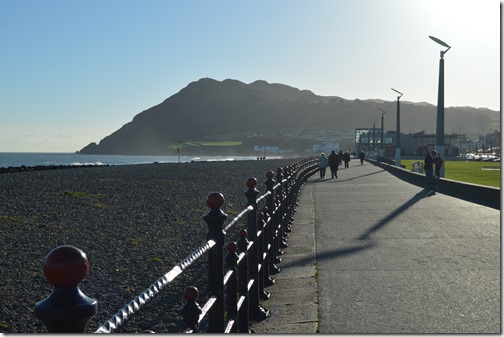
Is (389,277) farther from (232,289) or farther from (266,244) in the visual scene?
(232,289)

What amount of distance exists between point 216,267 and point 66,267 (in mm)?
2526

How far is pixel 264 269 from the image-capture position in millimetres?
8172

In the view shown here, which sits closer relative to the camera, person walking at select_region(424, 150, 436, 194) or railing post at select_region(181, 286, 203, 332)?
railing post at select_region(181, 286, 203, 332)

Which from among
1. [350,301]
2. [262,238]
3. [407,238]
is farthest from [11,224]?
[350,301]

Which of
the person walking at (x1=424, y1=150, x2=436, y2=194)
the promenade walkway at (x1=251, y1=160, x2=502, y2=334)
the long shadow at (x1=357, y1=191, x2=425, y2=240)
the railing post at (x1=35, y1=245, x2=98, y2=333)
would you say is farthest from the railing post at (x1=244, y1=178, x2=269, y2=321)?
the person walking at (x1=424, y1=150, x2=436, y2=194)

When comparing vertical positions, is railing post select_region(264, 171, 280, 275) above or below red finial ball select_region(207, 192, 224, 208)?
below

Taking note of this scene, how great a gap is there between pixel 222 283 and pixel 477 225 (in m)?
10.4

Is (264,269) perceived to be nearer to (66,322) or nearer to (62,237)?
(66,322)

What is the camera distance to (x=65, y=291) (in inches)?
81.1

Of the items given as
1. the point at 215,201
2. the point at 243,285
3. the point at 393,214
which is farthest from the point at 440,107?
the point at 215,201

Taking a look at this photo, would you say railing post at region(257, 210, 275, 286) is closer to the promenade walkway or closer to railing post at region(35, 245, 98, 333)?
the promenade walkway

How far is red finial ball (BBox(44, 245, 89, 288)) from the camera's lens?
6.65ft

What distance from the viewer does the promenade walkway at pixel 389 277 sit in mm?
6211

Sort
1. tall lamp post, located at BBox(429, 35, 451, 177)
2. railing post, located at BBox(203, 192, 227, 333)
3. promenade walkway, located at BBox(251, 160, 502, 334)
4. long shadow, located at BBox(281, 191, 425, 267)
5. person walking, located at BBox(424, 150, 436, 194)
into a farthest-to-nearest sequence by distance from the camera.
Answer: tall lamp post, located at BBox(429, 35, 451, 177)
person walking, located at BBox(424, 150, 436, 194)
long shadow, located at BBox(281, 191, 425, 267)
promenade walkway, located at BBox(251, 160, 502, 334)
railing post, located at BBox(203, 192, 227, 333)
